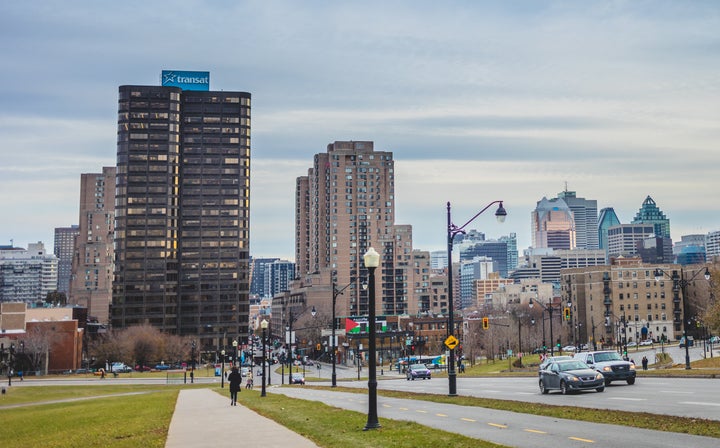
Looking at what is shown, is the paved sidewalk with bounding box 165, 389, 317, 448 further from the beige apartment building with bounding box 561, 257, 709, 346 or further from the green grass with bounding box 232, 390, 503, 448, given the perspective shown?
the beige apartment building with bounding box 561, 257, 709, 346

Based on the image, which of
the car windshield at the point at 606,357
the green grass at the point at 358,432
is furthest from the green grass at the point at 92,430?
the car windshield at the point at 606,357

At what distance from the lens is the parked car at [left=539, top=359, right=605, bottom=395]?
3059 cm

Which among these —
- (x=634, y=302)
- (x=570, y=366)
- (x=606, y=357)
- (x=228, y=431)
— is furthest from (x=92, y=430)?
(x=634, y=302)

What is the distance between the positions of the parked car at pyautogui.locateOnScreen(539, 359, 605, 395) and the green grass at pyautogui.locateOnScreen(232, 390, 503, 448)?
10.9 meters

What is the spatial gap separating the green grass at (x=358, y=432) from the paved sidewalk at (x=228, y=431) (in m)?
0.52

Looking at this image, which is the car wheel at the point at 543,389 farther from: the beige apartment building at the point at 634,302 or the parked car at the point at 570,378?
the beige apartment building at the point at 634,302

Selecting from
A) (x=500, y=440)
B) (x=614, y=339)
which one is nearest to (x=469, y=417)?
(x=500, y=440)

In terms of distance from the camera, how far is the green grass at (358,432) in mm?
16188

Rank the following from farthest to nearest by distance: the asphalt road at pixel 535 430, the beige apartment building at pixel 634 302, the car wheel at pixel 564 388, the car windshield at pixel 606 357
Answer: the beige apartment building at pixel 634 302, the car windshield at pixel 606 357, the car wheel at pixel 564 388, the asphalt road at pixel 535 430

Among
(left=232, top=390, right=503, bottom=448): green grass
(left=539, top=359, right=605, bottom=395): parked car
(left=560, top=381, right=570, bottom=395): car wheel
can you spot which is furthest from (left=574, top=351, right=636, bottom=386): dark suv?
(left=232, top=390, right=503, bottom=448): green grass

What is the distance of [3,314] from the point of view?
5408 inches

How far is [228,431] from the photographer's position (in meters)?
20.9

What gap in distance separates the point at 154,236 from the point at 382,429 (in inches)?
7468

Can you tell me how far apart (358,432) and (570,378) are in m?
14.9
